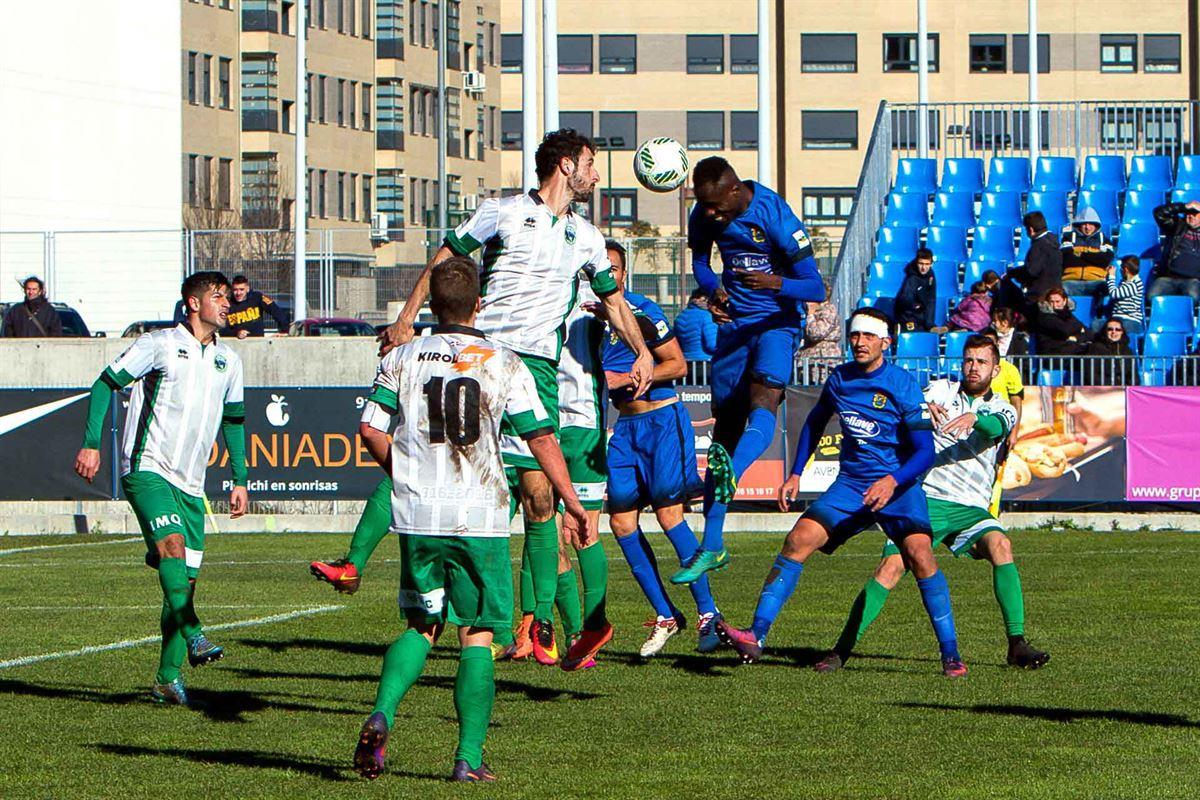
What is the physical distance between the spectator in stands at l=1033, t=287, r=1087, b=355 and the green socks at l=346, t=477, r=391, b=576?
44.5 feet

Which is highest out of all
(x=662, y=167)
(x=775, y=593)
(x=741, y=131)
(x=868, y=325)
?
(x=741, y=131)

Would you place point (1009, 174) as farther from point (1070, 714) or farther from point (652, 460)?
point (1070, 714)

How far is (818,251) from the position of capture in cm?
3550

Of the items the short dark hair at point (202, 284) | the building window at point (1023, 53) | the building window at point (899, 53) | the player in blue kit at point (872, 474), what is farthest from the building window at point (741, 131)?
the short dark hair at point (202, 284)

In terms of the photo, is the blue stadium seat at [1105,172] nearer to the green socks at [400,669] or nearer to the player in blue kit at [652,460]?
the player in blue kit at [652,460]

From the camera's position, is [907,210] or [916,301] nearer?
[916,301]

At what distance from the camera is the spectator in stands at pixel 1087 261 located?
89.4 ft

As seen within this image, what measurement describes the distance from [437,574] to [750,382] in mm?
4382

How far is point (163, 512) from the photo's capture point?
10.8m

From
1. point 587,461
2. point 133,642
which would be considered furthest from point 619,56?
point 587,461

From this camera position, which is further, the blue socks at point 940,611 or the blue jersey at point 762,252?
the blue jersey at point 762,252

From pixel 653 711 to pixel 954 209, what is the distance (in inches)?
866

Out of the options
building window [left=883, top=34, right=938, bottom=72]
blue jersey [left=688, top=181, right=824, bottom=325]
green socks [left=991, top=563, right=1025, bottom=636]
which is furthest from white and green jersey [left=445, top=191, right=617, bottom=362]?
building window [left=883, top=34, right=938, bottom=72]

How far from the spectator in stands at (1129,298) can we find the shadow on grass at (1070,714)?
1619 cm
